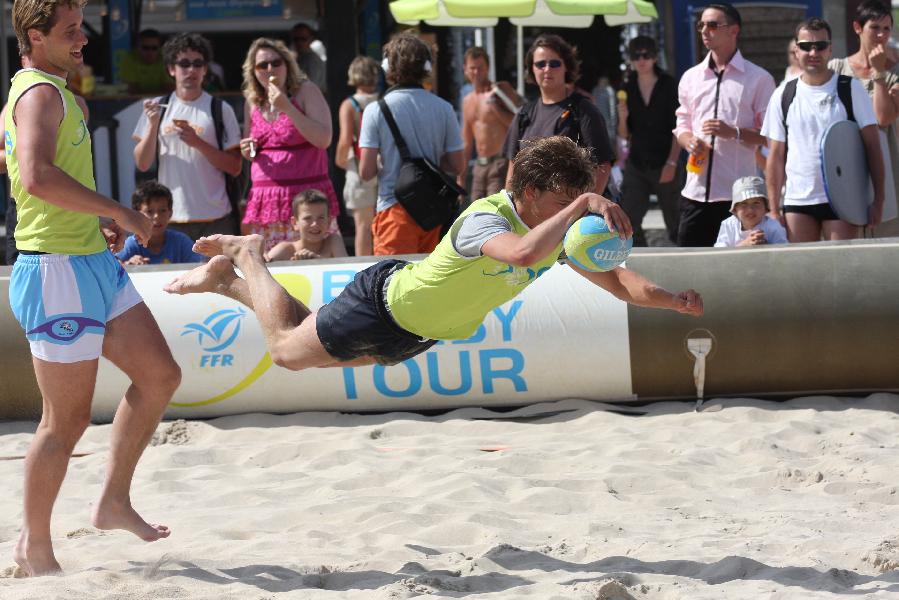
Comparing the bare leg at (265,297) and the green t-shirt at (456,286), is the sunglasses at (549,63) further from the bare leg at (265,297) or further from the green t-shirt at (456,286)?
the green t-shirt at (456,286)

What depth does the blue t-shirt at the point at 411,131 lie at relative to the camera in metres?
7.45

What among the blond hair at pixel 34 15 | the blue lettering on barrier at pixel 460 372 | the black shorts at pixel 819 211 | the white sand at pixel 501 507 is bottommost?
the white sand at pixel 501 507

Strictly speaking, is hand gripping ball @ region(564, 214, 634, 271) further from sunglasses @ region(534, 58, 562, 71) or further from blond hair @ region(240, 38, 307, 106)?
blond hair @ region(240, 38, 307, 106)

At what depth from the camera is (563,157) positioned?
4.31 meters

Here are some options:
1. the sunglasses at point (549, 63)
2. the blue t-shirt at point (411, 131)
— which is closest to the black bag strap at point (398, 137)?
the blue t-shirt at point (411, 131)

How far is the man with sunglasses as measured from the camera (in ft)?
39.9

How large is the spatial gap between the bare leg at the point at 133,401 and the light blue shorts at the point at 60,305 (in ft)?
0.40

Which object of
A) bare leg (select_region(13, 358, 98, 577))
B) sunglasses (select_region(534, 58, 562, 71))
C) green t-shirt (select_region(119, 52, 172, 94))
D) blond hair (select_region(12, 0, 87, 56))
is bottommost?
bare leg (select_region(13, 358, 98, 577))

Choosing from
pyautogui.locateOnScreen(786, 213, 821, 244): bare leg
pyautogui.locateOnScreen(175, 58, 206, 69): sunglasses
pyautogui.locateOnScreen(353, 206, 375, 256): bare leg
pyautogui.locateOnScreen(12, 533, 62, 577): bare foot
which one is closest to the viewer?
pyautogui.locateOnScreen(12, 533, 62, 577): bare foot

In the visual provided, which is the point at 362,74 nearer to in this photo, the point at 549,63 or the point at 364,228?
the point at 364,228

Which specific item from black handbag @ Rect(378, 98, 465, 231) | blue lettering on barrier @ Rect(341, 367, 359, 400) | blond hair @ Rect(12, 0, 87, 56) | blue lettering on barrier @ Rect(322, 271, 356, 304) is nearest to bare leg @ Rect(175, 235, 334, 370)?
blond hair @ Rect(12, 0, 87, 56)

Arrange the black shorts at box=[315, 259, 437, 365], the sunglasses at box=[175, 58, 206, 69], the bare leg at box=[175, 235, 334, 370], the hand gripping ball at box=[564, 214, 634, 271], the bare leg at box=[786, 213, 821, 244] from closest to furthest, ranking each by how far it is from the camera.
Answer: the hand gripping ball at box=[564, 214, 634, 271] < the black shorts at box=[315, 259, 437, 365] < the bare leg at box=[175, 235, 334, 370] < the bare leg at box=[786, 213, 821, 244] < the sunglasses at box=[175, 58, 206, 69]

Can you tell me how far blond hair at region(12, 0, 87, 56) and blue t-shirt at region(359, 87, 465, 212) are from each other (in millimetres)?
3413

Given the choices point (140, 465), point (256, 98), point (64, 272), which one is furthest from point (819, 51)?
point (64, 272)
